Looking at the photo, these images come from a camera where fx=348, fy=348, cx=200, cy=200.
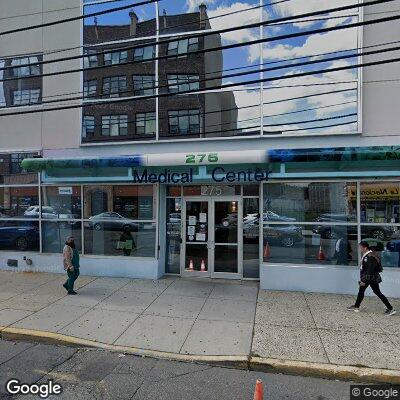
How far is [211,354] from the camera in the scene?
17.7 ft

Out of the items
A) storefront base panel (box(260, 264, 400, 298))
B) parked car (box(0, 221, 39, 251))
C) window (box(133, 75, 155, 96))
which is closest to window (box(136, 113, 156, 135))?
window (box(133, 75, 155, 96))

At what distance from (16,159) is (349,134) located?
10.0 meters

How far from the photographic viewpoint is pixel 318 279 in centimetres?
898

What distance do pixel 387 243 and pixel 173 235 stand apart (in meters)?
5.84

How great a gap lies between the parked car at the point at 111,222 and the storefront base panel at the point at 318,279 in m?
4.13

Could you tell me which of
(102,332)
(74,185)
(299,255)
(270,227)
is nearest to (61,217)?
(74,185)

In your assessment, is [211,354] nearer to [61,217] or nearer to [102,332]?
[102,332]

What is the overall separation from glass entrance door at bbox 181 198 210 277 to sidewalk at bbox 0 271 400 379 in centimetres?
83

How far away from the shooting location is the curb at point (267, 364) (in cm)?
479

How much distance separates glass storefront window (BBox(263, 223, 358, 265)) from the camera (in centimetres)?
908

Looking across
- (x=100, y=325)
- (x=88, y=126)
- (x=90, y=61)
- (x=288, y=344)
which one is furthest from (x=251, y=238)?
(x=90, y=61)

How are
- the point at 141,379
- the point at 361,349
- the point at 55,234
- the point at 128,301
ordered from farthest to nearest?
the point at 55,234, the point at 128,301, the point at 361,349, the point at 141,379

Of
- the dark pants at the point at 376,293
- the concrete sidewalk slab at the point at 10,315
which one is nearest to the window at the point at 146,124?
the concrete sidewalk slab at the point at 10,315

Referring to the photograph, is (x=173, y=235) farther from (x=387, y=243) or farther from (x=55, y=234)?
(x=387, y=243)
